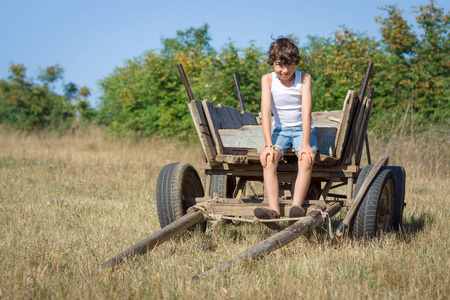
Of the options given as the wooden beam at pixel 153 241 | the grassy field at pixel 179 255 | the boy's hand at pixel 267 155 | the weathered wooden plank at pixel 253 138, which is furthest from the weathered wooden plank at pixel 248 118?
the wooden beam at pixel 153 241

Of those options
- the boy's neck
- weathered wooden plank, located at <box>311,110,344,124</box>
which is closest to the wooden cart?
the boy's neck

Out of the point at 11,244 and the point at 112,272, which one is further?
the point at 11,244

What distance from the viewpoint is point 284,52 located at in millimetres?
3936

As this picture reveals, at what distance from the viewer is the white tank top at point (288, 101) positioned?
13.7 feet

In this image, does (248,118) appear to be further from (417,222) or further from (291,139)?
(417,222)

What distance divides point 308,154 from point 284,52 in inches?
34.6

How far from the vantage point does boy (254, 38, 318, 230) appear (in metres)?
3.94

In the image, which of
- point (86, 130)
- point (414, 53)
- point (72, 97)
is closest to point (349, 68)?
point (414, 53)

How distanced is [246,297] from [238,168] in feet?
6.22

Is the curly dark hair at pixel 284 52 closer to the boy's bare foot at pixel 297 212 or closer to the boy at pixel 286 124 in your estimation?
the boy at pixel 286 124

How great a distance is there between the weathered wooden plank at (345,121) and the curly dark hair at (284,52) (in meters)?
0.61

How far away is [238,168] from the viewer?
14.6 ft

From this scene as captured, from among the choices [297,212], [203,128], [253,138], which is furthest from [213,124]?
[297,212]

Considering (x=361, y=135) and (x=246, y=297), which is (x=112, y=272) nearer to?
(x=246, y=297)
